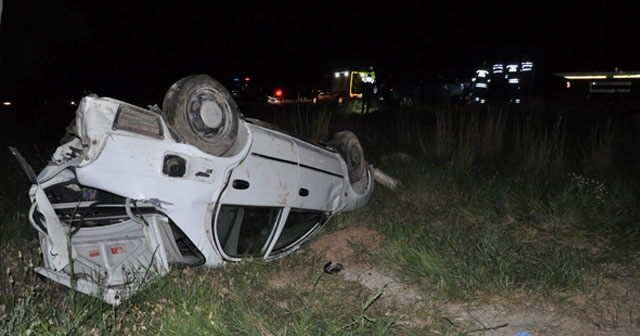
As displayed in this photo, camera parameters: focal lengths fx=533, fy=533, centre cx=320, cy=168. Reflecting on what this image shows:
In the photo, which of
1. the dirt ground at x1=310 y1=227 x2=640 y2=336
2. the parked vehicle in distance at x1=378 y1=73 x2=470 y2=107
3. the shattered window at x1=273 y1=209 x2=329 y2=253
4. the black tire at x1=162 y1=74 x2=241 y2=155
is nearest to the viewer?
the dirt ground at x1=310 y1=227 x2=640 y2=336

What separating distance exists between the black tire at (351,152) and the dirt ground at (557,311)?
1.44 meters

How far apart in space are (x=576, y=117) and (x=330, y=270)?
8.19 meters

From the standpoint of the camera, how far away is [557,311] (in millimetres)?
3330

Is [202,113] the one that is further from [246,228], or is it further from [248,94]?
[248,94]

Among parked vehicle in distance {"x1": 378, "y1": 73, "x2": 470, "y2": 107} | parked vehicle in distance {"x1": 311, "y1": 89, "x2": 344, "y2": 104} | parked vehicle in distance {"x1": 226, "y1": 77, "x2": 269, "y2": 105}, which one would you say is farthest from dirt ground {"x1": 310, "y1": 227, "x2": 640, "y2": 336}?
parked vehicle in distance {"x1": 226, "y1": 77, "x2": 269, "y2": 105}

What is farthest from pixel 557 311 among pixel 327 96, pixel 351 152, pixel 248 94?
pixel 248 94

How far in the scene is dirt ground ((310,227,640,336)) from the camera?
10.3ft

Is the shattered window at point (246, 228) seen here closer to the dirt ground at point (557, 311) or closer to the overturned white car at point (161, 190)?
the overturned white car at point (161, 190)

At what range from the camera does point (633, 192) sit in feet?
18.7

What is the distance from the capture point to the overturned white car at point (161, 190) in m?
3.19

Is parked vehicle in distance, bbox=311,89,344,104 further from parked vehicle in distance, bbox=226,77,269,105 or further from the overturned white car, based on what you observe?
the overturned white car

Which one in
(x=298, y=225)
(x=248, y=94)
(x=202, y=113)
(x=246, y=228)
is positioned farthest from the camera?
(x=248, y=94)

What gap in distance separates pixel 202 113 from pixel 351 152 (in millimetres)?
2091

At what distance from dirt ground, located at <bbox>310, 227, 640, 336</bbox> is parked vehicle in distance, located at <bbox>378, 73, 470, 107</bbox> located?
12991 mm
